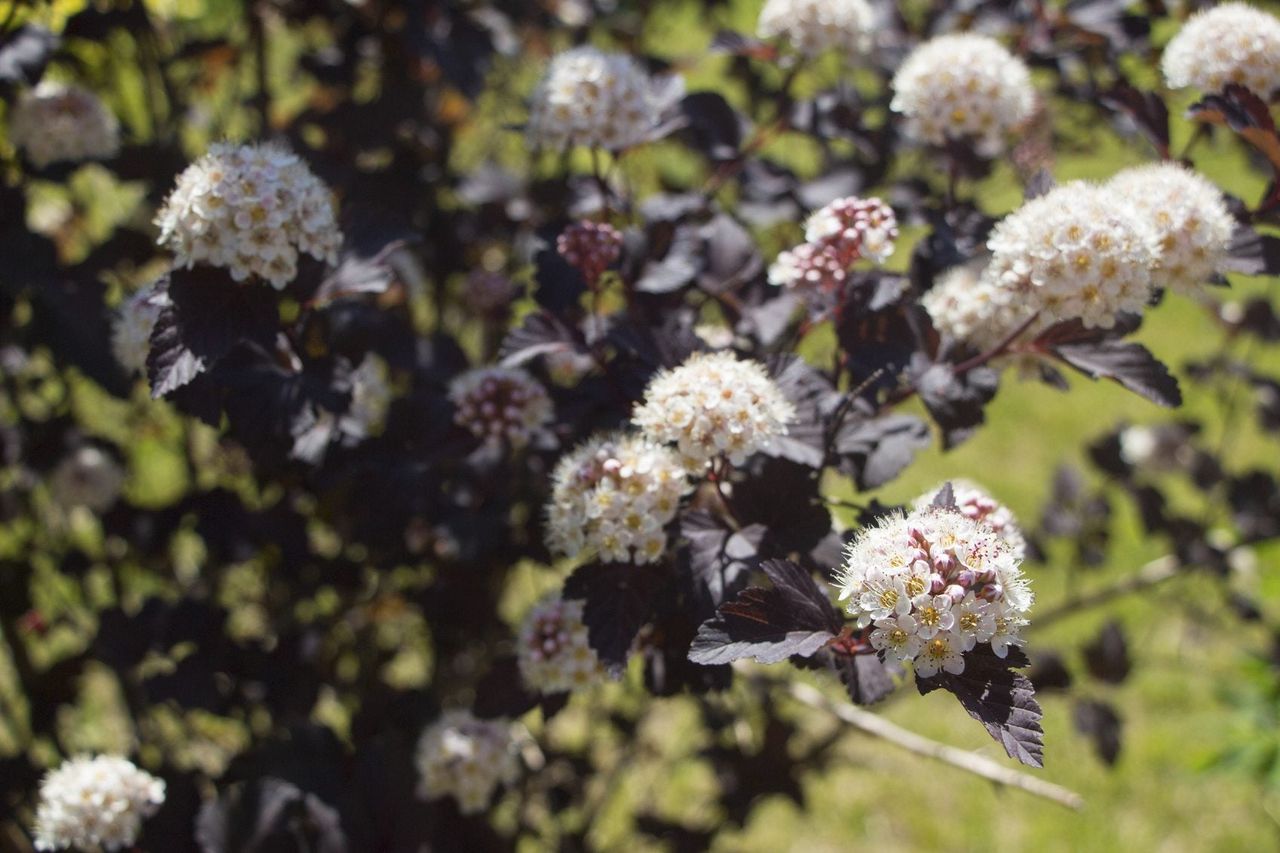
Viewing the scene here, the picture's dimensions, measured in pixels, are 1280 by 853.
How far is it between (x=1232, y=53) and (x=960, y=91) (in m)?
0.39

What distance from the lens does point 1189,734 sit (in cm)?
376

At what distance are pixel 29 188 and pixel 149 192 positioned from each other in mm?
214

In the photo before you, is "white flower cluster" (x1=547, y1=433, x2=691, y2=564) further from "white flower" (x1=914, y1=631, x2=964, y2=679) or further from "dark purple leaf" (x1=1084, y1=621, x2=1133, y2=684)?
"dark purple leaf" (x1=1084, y1=621, x2=1133, y2=684)

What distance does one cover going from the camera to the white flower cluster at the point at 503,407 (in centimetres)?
173

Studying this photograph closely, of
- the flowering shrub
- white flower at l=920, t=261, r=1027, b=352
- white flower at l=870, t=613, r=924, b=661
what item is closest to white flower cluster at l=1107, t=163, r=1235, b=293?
the flowering shrub

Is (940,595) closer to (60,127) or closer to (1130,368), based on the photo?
(1130,368)

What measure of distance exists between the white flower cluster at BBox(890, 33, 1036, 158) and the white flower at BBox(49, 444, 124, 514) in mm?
1662

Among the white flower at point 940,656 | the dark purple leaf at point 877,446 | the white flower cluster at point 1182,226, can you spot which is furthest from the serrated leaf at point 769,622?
the white flower cluster at point 1182,226

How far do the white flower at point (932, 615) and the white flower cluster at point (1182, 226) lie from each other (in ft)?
2.15

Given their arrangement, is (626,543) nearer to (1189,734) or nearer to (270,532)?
(270,532)

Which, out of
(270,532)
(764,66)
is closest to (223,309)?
(270,532)

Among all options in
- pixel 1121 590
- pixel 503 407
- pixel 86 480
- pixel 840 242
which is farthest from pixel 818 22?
pixel 86 480

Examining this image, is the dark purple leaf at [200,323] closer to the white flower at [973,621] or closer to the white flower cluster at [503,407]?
the white flower cluster at [503,407]

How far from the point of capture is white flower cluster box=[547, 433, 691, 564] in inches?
55.9
